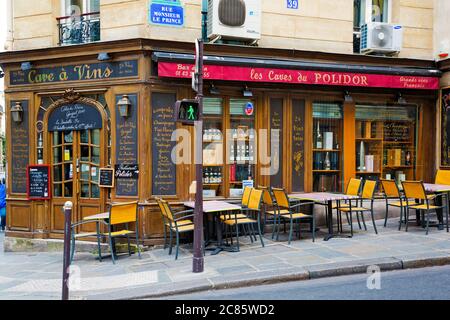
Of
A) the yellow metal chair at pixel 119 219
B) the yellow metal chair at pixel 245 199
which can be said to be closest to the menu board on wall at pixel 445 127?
the yellow metal chair at pixel 245 199

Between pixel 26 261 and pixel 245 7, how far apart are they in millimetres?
7017

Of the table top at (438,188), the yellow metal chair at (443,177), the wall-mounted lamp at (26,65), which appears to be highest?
the wall-mounted lamp at (26,65)

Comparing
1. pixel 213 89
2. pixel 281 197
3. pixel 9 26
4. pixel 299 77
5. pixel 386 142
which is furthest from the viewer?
pixel 386 142

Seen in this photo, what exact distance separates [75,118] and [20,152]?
5.45ft

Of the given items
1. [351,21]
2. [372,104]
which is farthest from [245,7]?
[372,104]

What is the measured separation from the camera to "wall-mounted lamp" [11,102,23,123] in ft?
32.8

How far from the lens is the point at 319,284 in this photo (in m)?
6.32

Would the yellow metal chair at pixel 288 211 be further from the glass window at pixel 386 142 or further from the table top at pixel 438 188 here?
the glass window at pixel 386 142

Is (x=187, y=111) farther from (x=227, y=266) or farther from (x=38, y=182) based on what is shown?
(x=38, y=182)

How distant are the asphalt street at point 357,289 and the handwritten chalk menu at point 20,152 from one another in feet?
19.4

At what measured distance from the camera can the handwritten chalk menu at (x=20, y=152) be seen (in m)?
10.1

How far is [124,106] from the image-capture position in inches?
352

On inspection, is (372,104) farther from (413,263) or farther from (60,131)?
(60,131)

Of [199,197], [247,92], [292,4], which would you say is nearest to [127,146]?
[247,92]
